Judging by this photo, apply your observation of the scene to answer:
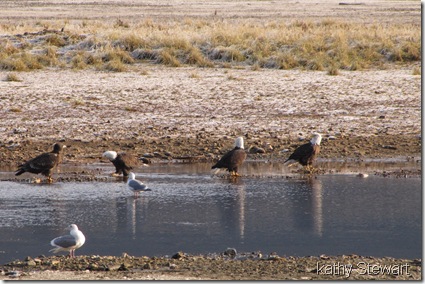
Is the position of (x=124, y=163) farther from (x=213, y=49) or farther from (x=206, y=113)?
(x=213, y=49)

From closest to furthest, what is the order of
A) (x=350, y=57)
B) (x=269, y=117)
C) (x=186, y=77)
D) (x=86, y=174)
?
(x=86, y=174) → (x=269, y=117) → (x=186, y=77) → (x=350, y=57)

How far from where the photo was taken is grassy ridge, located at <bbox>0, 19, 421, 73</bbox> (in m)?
25.3

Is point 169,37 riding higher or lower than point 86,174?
higher

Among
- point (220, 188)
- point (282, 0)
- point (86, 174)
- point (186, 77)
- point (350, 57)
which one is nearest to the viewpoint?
point (220, 188)

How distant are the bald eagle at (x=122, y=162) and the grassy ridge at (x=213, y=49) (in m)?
10.3

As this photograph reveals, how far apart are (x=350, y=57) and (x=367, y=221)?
16748 millimetres

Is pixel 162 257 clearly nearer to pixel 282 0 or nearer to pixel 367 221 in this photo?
pixel 367 221

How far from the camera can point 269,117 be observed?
59.7 feet

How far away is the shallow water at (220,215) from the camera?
9156 mm

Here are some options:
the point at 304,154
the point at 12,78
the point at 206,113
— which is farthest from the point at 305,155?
the point at 12,78

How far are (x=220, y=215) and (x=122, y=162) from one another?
355cm

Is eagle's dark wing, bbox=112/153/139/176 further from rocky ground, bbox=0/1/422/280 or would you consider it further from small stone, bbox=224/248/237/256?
small stone, bbox=224/248/237/256

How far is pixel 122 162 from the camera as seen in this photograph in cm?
1385

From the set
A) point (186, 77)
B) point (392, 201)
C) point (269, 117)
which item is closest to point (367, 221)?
point (392, 201)
